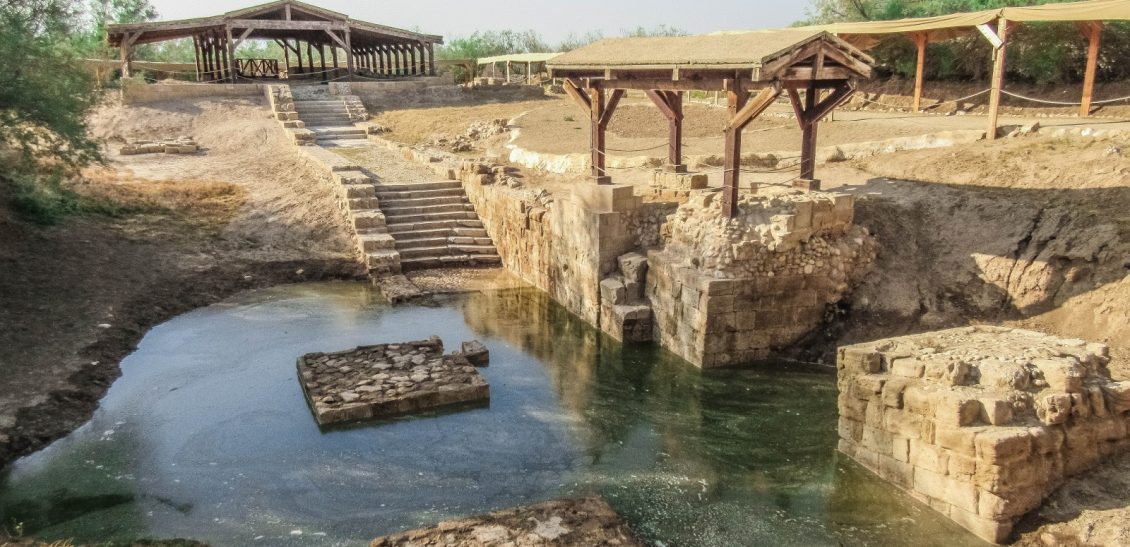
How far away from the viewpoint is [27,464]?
8.02m

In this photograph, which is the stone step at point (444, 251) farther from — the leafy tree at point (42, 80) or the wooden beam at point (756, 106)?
the wooden beam at point (756, 106)

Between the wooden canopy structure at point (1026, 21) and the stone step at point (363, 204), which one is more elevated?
the wooden canopy structure at point (1026, 21)

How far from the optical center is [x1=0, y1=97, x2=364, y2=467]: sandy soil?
9.50 metres

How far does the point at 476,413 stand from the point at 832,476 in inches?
159

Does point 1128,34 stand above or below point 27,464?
above

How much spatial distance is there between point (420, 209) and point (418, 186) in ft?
2.63

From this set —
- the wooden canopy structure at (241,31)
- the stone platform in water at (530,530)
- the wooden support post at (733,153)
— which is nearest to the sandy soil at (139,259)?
the stone platform in water at (530,530)

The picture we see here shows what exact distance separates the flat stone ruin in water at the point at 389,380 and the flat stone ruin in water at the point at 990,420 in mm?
4653

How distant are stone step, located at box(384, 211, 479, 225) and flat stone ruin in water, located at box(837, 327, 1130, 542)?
10662 mm

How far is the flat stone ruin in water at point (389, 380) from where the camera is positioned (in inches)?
362

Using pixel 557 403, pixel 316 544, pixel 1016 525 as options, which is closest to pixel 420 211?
pixel 557 403

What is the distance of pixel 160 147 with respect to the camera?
21.4m

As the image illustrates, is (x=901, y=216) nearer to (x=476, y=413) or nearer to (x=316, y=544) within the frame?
(x=476, y=413)

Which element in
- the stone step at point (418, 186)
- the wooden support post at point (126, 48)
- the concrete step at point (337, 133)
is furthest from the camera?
the wooden support post at point (126, 48)
